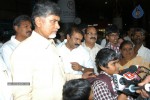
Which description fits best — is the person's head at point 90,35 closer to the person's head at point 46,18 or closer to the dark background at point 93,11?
the person's head at point 46,18

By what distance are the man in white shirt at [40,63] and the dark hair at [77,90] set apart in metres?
0.38

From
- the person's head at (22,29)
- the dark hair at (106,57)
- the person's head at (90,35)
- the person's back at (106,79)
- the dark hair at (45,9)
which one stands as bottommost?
the person's back at (106,79)

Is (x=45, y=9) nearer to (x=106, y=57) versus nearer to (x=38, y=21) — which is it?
(x=38, y=21)

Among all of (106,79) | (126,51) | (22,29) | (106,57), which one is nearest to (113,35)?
(126,51)

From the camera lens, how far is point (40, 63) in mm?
2439

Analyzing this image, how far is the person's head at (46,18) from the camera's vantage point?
2.55 meters

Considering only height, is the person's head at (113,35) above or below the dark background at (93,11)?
below

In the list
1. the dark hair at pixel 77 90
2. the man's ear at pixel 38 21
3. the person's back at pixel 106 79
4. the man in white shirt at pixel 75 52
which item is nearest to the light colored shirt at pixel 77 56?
the man in white shirt at pixel 75 52

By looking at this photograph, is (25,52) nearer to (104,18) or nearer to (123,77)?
(123,77)

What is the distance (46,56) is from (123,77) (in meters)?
0.77

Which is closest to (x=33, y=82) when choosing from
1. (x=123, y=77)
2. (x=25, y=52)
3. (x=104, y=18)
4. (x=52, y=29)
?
(x=25, y=52)

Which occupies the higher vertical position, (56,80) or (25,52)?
(25,52)

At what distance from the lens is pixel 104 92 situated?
256 cm

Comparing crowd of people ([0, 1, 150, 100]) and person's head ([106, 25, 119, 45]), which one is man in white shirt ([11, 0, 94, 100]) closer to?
crowd of people ([0, 1, 150, 100])
